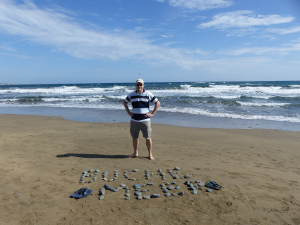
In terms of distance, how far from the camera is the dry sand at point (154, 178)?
116 inches

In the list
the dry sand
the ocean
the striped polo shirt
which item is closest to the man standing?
the striped polo shirt

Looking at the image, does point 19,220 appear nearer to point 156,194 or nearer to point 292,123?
point 156,194

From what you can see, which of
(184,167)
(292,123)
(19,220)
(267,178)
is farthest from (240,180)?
(292,123)

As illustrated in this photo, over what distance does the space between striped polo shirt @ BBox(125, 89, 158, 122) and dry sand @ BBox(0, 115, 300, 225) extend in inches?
42.4

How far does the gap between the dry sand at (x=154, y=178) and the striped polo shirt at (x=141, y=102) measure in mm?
1076

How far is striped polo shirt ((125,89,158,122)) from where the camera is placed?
4.83 metres

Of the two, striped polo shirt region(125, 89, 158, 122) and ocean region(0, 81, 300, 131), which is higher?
striped polo shirt region(125, 89, 158, 122)

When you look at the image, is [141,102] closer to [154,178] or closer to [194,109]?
[154,178]

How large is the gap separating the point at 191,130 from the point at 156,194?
18.1 ft

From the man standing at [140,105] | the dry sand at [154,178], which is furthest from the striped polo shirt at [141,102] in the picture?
the dry sand at [154,178]

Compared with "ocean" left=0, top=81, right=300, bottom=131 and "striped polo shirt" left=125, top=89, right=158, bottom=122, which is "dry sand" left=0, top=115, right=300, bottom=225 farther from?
"ocean" left=0, top=81, right=300, bottom=131

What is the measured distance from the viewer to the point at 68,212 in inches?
118

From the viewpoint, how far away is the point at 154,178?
4102 millimetres

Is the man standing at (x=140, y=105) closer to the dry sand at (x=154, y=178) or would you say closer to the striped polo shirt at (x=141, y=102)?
the striped polo shirt at (x=141, y=102)
